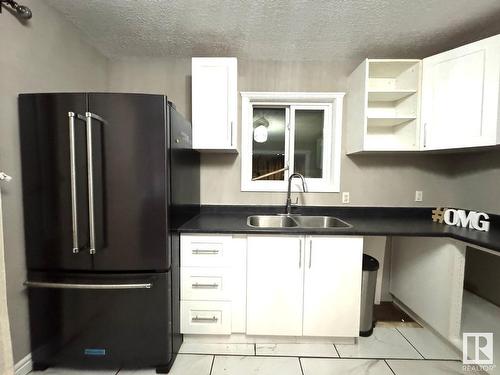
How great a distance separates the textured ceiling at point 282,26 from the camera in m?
1.52

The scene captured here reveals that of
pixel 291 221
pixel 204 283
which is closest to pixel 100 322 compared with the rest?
pixel 204 283

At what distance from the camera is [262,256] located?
1632 mm

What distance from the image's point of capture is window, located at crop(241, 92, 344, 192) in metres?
2.27

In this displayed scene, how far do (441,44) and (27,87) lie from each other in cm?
305

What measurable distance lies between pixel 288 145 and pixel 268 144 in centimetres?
20

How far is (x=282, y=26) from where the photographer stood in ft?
5.60

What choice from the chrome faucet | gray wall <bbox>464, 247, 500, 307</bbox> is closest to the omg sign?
gray wall <bbox>464, 247, 500, 307</bbox>

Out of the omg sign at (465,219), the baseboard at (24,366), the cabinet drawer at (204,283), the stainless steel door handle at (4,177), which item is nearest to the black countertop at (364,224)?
the omg sign at (465,219)

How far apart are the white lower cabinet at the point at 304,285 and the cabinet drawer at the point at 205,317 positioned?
0.17m

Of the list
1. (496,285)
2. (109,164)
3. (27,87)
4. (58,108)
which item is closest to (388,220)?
(496,285)

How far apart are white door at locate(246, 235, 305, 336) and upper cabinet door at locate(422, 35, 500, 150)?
135cm

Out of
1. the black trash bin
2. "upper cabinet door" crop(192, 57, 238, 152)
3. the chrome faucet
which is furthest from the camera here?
the chrome faucet

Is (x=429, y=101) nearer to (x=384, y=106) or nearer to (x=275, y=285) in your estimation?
(x=384, y=106)

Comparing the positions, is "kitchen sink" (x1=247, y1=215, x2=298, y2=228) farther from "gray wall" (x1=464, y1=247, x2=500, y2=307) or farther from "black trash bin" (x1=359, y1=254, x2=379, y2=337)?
"gray wall" (x1=464, y1=247, x2=500, y2=307)
